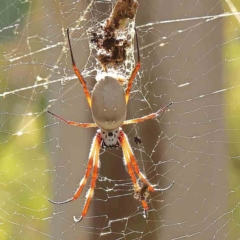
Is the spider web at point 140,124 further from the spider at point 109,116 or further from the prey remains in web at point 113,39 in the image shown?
the prey remains in web at point 113,39

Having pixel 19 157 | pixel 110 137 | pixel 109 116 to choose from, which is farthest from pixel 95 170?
pixel 19 157

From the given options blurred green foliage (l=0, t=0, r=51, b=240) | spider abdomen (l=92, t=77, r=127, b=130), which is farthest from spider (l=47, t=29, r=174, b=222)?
blurred green foliage (l=0, t=0, r=51, b=240)

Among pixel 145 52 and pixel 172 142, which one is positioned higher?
pixel 145 52

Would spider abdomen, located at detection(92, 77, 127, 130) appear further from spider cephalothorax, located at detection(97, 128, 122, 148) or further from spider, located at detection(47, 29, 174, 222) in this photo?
spider cephalothorax, located at detection(97, 128, 122, 148)

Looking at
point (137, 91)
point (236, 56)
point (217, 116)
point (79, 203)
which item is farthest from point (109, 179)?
point (236, 56)

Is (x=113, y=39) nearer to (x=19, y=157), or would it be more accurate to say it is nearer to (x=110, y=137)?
(x=110, y=137)

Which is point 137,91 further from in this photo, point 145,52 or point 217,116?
point 217,116
